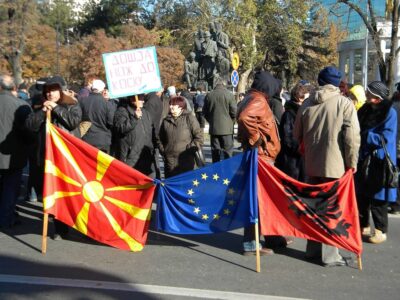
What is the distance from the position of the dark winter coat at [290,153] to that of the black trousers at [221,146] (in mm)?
3724

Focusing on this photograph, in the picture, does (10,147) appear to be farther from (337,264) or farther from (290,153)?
(337,264)

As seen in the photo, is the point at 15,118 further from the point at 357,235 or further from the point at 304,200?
the point at 357,235

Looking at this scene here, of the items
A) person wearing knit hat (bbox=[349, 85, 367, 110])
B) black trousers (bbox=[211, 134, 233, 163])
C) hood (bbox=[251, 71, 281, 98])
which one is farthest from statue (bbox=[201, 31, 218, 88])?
hood (bbox=[251, 71, 281, 98])

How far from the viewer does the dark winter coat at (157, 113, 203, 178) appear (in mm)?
6797

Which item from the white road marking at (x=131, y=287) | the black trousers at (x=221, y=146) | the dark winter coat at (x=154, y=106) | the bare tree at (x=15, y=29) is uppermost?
the bare tree at (x=15, y=29)

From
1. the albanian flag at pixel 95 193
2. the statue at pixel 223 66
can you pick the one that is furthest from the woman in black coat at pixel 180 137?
the statue at pixel 223 66

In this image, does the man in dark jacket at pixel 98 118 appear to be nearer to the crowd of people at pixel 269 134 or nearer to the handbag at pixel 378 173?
the crowd of people at pixel 269 134

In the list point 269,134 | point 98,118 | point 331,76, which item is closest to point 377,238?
point 269,134

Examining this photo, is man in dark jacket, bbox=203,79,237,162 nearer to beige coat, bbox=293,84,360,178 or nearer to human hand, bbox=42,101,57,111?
human hand, bbox=42,101,57,111

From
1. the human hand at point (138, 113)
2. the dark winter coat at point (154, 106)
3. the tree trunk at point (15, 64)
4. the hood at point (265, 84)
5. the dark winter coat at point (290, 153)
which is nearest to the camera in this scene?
the hood at point (265, 84)

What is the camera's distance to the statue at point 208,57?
2081cm

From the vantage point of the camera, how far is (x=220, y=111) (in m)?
10.3

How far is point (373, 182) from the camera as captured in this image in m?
6.27

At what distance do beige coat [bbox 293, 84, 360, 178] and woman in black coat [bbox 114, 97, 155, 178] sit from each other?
2.17 m
